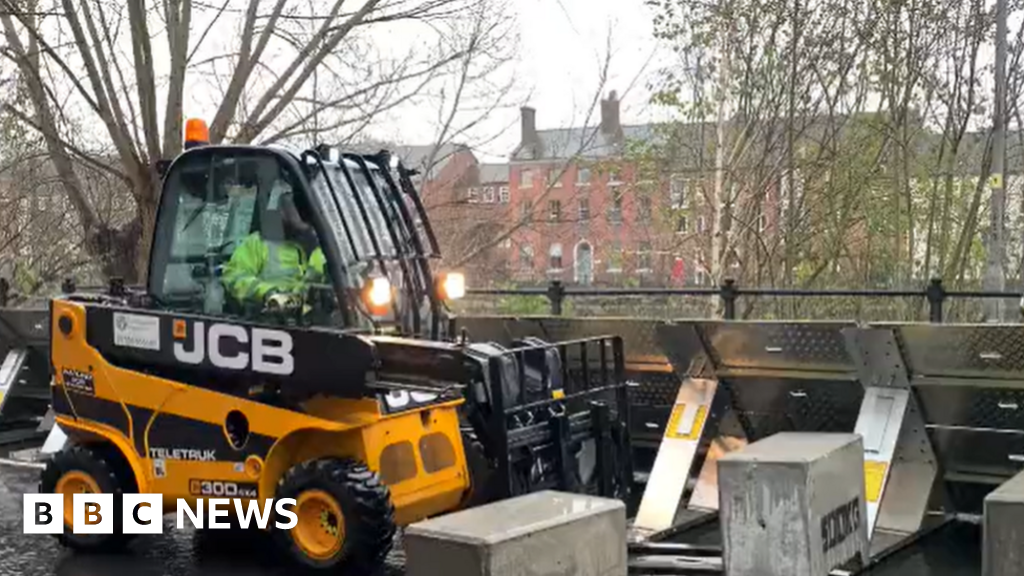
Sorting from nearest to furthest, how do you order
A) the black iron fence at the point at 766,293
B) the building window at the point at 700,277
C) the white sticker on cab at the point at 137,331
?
the white sticker on cab at the point at 137,331 < the black iron fence at the point at 766,293 < the building window at the point at 700,277

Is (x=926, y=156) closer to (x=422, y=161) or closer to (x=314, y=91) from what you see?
(x=422, y=161)

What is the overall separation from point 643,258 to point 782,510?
57.2 feet

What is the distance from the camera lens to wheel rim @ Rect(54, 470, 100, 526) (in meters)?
7.40

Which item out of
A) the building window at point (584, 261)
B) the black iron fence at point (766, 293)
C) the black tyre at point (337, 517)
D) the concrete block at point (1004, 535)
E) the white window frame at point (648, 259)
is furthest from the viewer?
the building window at point (584, 261)

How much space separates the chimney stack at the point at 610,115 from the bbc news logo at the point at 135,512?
10.2 m

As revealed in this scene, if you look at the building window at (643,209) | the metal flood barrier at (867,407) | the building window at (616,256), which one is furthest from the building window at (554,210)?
the building window at (616,256)

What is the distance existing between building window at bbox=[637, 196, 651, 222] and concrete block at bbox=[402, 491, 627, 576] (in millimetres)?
16128

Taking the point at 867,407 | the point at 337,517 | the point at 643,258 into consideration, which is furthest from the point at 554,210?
the point at 337,517

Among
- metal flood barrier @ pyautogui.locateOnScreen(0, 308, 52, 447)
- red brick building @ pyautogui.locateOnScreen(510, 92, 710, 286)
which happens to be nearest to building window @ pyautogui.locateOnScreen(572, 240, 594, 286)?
red brick building @ pyautogui.locateOnScreen(510, 92, 710, 286)

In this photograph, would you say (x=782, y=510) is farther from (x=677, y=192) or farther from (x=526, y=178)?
(x=677, y=192)

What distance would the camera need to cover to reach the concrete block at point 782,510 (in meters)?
5.85

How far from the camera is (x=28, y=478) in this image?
33.8 feet

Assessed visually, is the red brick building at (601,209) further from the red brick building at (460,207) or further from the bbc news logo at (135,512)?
the bbc news logo at (135,512)

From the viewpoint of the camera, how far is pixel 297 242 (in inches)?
269
